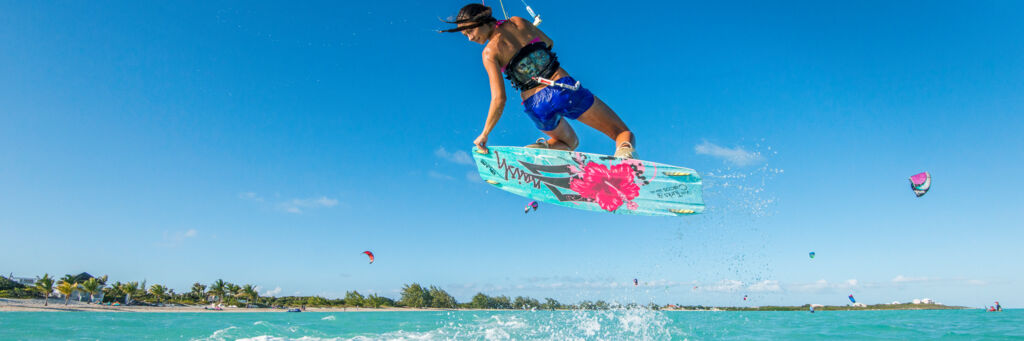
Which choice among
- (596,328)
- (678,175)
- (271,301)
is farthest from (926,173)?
(271,301)

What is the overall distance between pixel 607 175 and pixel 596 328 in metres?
18.8

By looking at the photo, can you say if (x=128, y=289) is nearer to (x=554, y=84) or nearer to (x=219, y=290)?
(x=219, y=290)

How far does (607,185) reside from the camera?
19.4 ft

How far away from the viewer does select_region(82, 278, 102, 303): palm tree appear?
218ft

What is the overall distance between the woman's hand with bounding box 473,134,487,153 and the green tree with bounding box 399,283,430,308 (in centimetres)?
14866

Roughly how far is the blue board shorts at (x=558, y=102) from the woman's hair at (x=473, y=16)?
3.09 feet

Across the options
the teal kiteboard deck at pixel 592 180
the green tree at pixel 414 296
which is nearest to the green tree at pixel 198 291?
the green tree at pixel 414 296

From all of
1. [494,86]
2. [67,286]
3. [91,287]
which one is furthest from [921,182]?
[91,287]

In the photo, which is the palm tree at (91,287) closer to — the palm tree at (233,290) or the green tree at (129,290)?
the green tree at (129,290)

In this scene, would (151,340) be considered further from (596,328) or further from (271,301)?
(271,301)

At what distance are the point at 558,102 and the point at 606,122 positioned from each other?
2.13 ft

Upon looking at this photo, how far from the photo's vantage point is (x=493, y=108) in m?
4.89

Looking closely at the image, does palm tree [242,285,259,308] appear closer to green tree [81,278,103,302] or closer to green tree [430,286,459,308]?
green tree [81,278,103,302]

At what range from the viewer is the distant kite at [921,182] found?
15.4 metres
